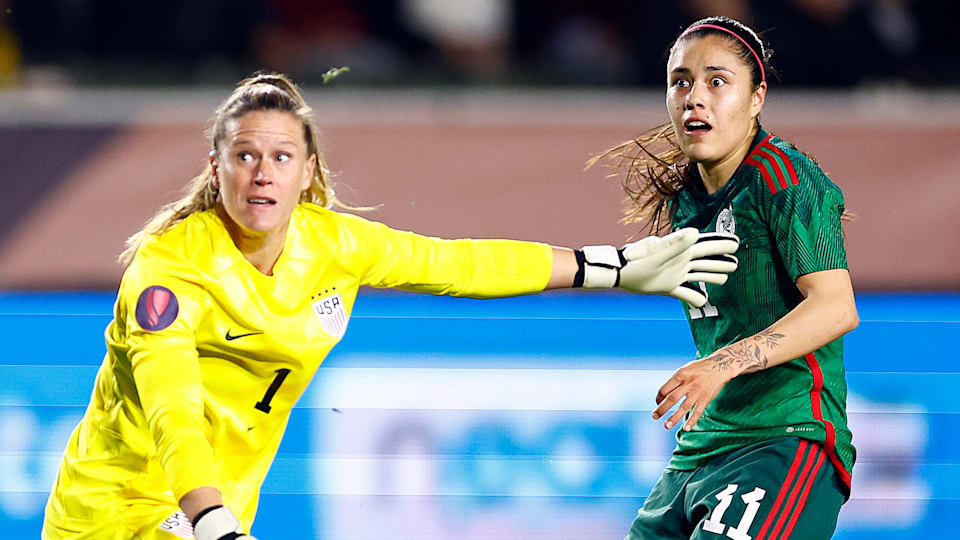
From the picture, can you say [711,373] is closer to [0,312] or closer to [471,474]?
[471,474]

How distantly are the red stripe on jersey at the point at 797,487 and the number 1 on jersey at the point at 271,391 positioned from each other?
1171mm

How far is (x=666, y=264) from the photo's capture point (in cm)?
331

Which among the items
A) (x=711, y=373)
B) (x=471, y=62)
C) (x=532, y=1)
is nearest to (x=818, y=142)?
(x=471, y=62)

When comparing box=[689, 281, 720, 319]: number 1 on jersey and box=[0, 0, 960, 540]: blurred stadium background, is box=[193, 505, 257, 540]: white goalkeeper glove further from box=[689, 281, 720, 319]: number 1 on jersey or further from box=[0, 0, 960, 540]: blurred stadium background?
box=[0, 0, 960, 540]: blurred stadium background

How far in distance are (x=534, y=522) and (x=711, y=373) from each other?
5.36 feet

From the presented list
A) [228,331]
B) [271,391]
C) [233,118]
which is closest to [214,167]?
[233,118]

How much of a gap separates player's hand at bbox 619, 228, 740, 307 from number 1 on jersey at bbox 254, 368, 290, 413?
918 millimetres

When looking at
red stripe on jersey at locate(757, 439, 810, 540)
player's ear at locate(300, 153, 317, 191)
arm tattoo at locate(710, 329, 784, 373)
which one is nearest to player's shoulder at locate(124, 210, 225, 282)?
player's ear at locate(300, 153, 317, 191)

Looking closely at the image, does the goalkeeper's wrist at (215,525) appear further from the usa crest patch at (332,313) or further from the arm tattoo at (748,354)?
the arm tattoo at (748,354)

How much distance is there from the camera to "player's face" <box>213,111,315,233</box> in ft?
9.77

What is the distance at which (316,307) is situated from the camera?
3088mm

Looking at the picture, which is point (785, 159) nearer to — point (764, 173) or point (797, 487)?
point (764, 173)

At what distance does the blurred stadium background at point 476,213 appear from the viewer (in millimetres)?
4664

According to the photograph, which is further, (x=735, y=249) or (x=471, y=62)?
(x=471, y=62)
